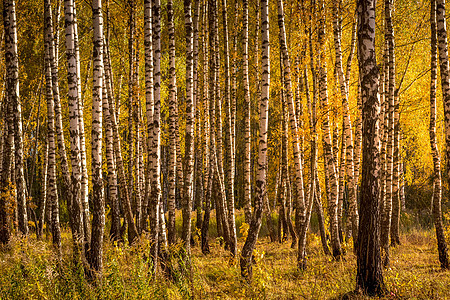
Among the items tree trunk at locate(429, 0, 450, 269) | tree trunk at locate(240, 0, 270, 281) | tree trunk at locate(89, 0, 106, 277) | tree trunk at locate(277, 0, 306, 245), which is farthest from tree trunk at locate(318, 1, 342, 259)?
tree trunk at locate(89, 0, 106, 277)

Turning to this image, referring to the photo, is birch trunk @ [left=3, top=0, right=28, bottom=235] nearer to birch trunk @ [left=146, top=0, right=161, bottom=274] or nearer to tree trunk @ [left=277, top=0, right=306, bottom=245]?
birch trunk @ [left=146, top=0, right=161, bottom=274]

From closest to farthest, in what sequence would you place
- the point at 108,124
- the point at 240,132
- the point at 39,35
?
1. the point at 108,124
2. the point at 39,35
3. the point at 240,132

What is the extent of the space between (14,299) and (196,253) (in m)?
6.01

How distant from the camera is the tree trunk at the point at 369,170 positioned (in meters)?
5.21

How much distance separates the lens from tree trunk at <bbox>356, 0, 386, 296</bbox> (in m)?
5.21

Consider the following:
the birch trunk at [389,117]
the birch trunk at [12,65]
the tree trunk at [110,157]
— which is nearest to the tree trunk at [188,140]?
the tree trunk at [110,157]

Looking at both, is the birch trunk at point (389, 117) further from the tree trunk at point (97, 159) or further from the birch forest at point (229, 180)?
the tree trunk at point (97, 159)

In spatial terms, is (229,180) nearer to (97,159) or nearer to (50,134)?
(97,159)

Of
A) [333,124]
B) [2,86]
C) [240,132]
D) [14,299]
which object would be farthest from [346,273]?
[240,132]

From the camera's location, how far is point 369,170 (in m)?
5.32

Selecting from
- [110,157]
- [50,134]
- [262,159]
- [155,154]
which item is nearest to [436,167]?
[262,159]

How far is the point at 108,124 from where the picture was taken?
9023mm

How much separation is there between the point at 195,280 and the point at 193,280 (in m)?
0.06

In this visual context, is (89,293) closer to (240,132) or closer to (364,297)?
(364,297)
